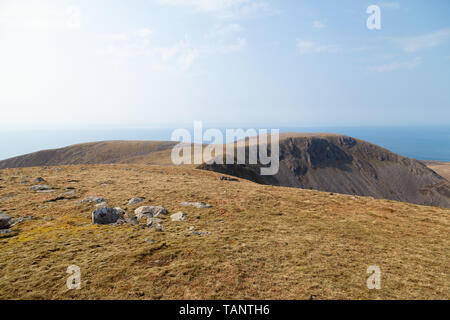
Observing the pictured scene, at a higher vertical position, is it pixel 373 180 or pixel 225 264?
pixel 225 264

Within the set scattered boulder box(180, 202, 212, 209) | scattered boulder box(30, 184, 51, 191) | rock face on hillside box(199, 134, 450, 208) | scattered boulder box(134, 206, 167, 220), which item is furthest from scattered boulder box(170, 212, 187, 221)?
rock face on hillside box(199, 134, 450, 208)

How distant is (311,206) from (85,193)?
2475cm

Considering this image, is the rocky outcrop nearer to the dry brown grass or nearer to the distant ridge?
the dry brown grass

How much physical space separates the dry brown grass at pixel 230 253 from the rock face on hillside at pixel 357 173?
11803 cm

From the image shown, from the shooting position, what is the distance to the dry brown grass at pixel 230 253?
30.1ft

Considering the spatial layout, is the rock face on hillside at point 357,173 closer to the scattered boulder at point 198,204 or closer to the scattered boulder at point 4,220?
the scattered boulder at point 198,204

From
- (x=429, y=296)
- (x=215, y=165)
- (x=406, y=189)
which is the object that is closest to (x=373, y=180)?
(x=406, y=189)

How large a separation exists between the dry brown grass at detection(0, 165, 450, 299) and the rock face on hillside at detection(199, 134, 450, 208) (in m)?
118

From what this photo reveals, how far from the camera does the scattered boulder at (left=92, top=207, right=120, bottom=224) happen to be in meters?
16.0

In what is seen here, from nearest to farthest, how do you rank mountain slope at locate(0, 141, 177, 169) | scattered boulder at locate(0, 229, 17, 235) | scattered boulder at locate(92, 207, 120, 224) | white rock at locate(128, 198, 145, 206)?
scattered boulder at locate(0, 229, 17, 235), scattered boulder at locate(92, 207, 120, 224), white rock at locate(128, 198, 145, 206), mountain slope at locate(0, 141, 177, 169)

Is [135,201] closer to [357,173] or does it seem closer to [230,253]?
[230,253]

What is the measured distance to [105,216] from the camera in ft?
53.3
